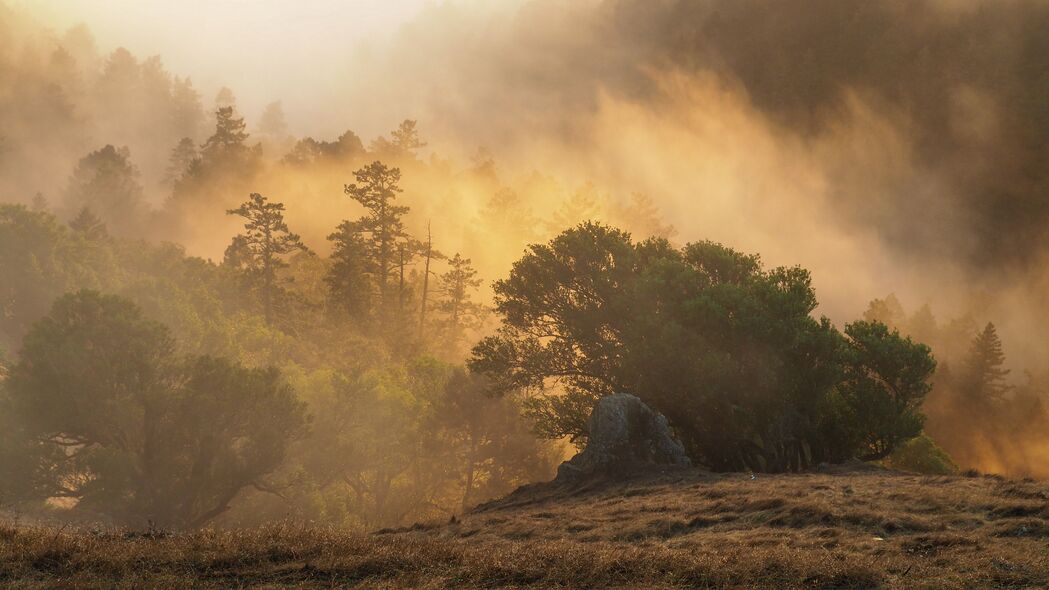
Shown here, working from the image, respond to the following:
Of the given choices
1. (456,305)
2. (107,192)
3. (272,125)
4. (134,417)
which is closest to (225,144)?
(107,192)

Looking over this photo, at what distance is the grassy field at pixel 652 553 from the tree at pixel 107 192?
106 metres

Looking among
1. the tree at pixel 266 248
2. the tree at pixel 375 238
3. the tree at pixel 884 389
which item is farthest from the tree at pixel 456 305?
the tree at pixel 884 389

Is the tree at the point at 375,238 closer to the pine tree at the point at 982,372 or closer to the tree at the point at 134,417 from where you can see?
the tree at the point at 134,417

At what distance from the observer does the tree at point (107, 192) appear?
3986 inches

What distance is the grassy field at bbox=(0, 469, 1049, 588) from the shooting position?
8.99m

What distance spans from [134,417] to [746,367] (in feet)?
109

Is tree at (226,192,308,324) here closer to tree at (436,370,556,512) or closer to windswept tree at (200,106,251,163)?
tree at (436,370,556,512)

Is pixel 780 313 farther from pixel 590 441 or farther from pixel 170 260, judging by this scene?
pixel 170 260

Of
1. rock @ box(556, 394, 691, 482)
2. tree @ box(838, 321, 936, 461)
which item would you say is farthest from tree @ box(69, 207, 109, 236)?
tree @ box(838, 321, 936, 461)

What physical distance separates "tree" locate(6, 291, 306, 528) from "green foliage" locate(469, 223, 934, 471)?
18.6 meters

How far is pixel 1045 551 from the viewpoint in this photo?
9.95 m

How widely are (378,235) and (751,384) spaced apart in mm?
60119

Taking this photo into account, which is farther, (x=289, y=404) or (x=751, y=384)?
(x=289, y=404)

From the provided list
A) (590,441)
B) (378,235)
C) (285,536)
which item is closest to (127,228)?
(378,235)
